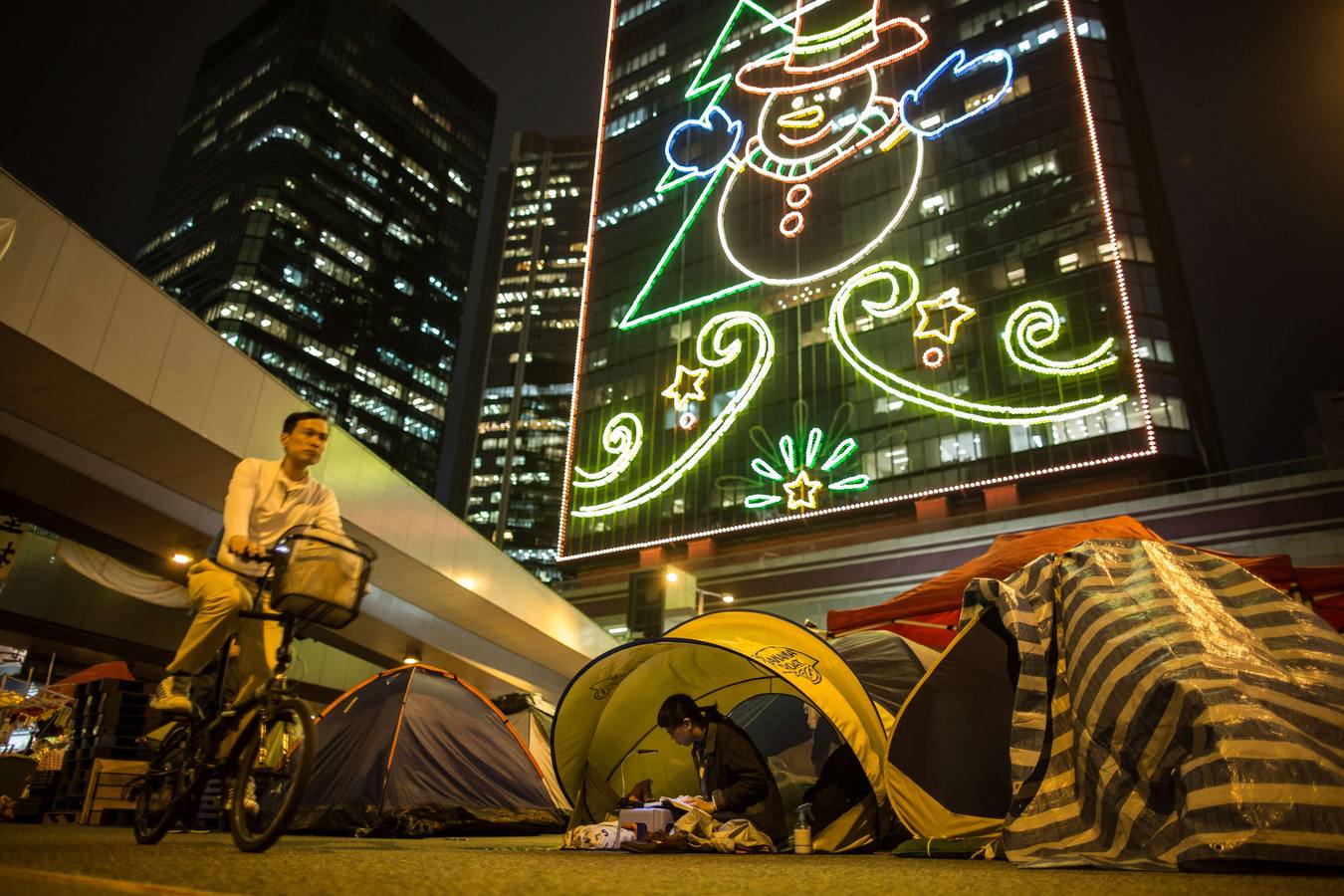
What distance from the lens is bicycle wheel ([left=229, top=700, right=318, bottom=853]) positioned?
287 cm

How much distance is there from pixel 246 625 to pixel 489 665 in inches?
512

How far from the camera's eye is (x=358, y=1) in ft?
303

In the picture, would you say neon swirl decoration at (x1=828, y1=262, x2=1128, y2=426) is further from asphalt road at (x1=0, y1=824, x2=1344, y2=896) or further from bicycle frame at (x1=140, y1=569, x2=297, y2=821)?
bicycle frame at (x1=140, y1=569, x2=297, y2=821)

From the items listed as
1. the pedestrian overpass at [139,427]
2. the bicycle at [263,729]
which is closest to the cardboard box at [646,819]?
the bicycle at [263,729]

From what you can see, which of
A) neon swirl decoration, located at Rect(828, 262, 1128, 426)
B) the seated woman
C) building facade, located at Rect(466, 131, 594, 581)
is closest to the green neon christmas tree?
neon swirl decoration, located at Rect(828, 262, 1128, 426)

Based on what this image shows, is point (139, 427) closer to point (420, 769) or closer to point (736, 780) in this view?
point (420, 769)

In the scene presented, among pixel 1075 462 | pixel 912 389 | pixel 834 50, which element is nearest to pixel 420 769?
pixel 1075 462

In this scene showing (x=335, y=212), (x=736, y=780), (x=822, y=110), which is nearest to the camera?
(x=736, y=780)

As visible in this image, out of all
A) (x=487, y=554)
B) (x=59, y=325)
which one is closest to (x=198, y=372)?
(x=59, y=325)

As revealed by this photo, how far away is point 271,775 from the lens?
3.02 metres

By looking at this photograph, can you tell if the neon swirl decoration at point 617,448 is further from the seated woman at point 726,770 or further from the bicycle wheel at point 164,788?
the bicycle wheel at point 164,788

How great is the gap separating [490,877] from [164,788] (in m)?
2.00

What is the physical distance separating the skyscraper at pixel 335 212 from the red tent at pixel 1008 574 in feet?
248

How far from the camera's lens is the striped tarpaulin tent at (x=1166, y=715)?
9.41ft
